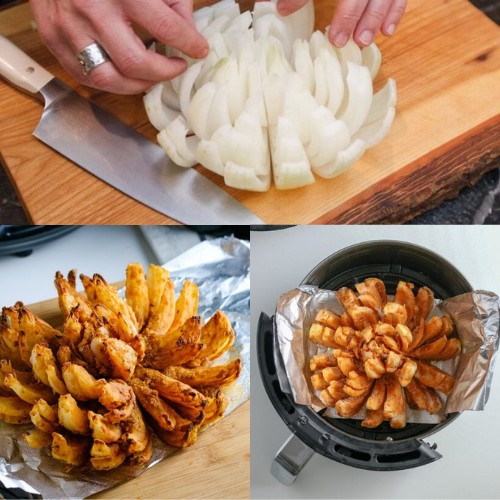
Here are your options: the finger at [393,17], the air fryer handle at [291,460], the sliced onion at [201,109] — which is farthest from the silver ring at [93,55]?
the air fryer handle at [291,460]

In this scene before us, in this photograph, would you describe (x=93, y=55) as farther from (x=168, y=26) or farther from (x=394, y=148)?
(x=394, y=148)

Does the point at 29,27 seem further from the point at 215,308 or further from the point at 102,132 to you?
the point at 215,308

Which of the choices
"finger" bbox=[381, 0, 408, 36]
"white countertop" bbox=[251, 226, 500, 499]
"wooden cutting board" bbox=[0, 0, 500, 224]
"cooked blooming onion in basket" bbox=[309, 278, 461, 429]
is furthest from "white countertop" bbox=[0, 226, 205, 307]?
"finger" bbox=[381, 0, 408, 36]

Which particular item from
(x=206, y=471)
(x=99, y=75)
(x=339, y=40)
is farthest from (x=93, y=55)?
(x=206, y=471)

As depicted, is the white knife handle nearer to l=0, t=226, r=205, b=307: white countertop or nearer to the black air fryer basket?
l=0, t=226, r=205, b=307: white countertop

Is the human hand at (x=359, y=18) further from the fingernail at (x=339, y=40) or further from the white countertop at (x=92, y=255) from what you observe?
the white countertop at (x=92, y=255)
